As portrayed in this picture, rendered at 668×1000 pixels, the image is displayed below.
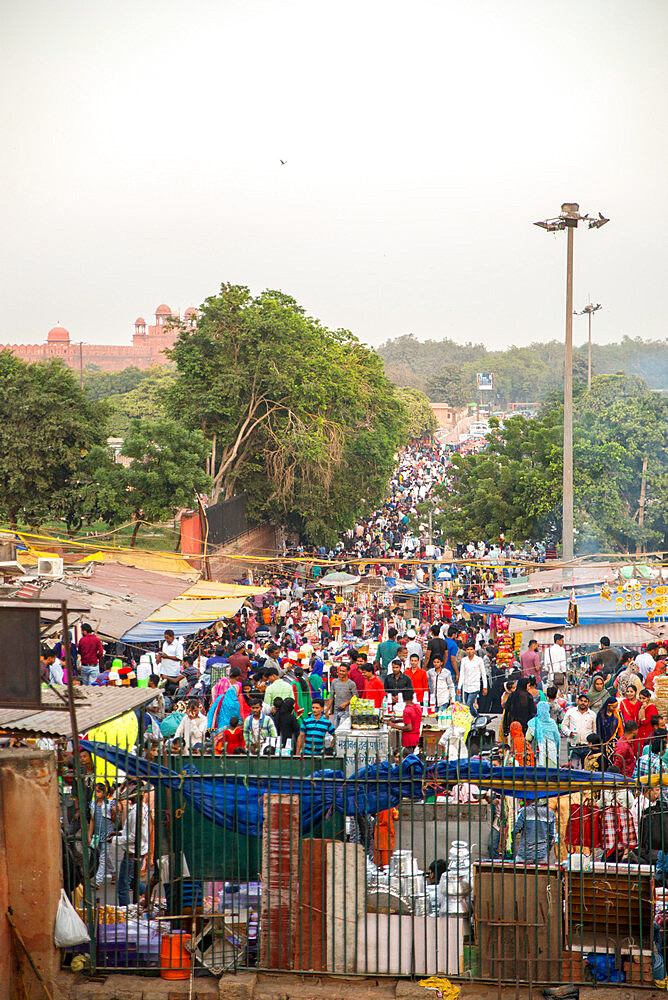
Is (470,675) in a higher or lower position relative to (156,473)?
lower

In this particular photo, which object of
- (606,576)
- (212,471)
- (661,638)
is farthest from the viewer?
(212,471)

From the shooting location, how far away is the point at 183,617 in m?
15.3

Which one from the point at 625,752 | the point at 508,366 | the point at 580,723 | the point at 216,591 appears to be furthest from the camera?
the point at 508,366

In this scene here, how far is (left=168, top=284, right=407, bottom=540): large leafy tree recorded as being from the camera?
3212 cm

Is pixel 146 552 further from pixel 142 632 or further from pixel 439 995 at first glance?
pixel 439 995

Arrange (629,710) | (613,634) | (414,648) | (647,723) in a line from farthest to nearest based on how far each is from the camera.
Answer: (613,634)
(414,648)
(629,710)
(647,723)

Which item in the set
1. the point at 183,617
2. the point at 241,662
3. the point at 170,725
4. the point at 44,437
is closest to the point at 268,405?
the point at 44,437

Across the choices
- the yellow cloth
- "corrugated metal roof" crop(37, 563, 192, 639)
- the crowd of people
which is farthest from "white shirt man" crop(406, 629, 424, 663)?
the yellow cloth

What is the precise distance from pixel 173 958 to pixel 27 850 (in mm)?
1116

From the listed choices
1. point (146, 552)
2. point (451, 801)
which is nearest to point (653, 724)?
point (451, 801)

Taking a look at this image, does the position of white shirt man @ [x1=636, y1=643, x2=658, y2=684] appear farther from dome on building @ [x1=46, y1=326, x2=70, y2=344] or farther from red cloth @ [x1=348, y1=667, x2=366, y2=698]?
dome on building @ [x1=46, y1=326, x2=70, y2=344]

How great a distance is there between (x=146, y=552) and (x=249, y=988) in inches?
531

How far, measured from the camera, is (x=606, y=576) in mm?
19188

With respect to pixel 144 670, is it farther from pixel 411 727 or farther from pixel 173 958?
pixel 173 958
